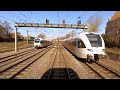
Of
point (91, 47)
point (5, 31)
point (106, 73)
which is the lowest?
point (106, 73)

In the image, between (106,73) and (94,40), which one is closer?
(106,73)

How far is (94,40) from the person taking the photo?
18.8 meters

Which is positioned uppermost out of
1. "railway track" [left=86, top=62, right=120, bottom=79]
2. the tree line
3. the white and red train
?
the tree line

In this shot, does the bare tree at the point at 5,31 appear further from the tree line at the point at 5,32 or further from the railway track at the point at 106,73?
the railway track at the point at 106,73

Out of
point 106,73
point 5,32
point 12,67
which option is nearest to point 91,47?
point 106,73

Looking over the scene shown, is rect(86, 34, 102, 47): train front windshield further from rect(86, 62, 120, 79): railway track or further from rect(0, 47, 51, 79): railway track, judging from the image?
rect(0, 47, 51, 79): railway track

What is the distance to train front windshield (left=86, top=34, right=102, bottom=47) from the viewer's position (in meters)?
18.4

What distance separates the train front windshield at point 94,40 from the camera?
726 inches

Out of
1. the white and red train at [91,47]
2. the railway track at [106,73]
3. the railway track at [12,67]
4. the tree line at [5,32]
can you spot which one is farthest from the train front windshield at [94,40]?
the tree line at [5,32]

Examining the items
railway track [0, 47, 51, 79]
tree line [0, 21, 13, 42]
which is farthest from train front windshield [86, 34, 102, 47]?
tree line [0, 21, 13, 42]

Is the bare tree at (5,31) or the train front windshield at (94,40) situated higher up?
the bare tree at (5,31)

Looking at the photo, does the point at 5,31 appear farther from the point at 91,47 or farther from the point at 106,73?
the point at 106,73
